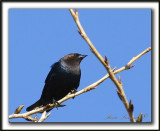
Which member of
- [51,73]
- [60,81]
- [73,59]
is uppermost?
[73,59]

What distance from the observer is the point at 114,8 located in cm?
397

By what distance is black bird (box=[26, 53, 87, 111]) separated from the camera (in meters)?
6.61

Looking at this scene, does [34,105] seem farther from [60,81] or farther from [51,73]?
[51,73]

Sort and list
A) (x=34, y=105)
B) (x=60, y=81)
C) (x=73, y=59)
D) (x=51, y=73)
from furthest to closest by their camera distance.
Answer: (x=73, y=59)
(x=51, y=73)
(x=60, y=81)
(x=34, y=105)

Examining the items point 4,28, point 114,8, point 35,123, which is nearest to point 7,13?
point 4,28

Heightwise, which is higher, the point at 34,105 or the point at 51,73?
the point at 51,73

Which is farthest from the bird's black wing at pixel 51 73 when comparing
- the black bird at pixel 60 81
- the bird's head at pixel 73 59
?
the bird's head at pixel 73 59

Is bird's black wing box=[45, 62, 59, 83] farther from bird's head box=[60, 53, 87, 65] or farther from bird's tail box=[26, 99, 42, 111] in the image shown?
bird's tail box=[26, 99, 42, 111]

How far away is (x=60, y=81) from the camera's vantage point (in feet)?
22.1

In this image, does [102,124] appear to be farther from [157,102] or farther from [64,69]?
[64,69]

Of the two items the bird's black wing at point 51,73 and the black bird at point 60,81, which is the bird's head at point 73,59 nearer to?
the black bird at point 60,81

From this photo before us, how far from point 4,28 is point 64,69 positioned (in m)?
3.04

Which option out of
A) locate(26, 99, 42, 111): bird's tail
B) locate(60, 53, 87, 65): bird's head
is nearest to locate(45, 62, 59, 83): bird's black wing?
locate(60, 53, 87, 65): bird's head

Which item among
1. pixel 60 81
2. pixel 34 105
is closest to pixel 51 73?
pixel 60 81
